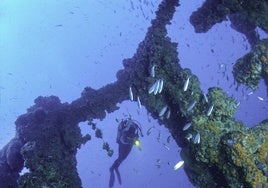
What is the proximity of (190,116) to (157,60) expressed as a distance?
2.45 metres

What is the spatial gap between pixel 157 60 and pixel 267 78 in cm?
400

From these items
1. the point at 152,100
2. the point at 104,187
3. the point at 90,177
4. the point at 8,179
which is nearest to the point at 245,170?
the point at 152,100

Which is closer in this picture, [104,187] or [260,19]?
[260,19]

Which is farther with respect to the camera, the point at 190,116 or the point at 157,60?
the point at 157,60

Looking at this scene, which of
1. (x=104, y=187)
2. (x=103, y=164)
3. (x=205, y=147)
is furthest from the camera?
(x=103, y=164)

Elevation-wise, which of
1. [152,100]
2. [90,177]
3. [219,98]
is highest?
[90,177]

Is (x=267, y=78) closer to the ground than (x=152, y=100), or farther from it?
closer to the ground

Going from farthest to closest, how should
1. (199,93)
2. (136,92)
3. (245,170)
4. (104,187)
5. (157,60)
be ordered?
(104,187) < (136,92) < (157,60) < (199,93) < (245,170)

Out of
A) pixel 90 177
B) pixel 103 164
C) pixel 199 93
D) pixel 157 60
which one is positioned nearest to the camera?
pixel 199 93

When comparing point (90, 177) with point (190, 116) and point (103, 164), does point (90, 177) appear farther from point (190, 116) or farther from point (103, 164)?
point (190, 116)

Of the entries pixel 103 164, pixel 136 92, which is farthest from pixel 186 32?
pixel 136 92

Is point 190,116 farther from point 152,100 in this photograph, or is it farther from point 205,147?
point 152,100

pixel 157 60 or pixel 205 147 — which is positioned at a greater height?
pixel 157 60

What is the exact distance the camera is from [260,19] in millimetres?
11023
